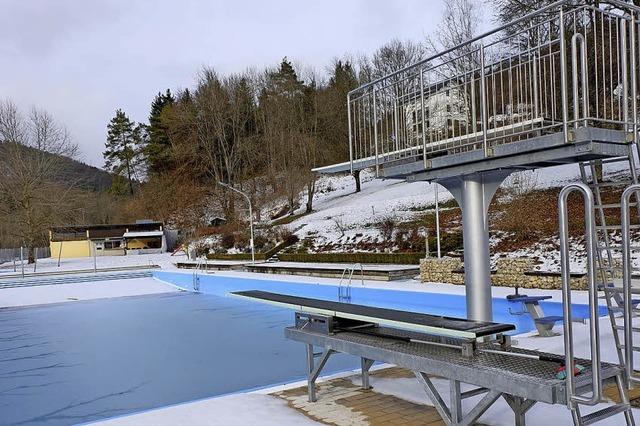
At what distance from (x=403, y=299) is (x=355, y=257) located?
9.23 metres

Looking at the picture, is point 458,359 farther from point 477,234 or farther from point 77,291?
point 77,291

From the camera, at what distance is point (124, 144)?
217 feet

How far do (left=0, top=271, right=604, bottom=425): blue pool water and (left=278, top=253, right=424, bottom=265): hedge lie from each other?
4.63m

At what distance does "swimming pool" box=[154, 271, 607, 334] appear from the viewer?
10309 millimetres

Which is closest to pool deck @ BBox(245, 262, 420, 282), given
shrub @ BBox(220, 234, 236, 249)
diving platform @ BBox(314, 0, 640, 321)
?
diving platform @ BBox(314, 0, 640, 321)

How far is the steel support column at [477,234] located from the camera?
5.27 meters

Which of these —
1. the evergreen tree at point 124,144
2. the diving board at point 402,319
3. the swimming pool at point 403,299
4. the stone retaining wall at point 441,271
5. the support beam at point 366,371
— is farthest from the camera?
the evergreen tree at point 124,144

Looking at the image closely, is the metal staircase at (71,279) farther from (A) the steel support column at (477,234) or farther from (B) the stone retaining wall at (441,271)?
(A) the steel support column at (477,234)

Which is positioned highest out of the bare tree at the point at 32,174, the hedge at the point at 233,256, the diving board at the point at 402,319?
the bare tree at the point at 32,174

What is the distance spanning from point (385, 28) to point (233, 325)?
36.1 meters

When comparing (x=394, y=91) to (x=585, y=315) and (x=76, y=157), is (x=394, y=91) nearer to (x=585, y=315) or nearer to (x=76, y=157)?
(x=585, y=315)

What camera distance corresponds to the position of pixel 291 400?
4.97m

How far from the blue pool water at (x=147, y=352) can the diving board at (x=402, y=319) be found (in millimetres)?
2412

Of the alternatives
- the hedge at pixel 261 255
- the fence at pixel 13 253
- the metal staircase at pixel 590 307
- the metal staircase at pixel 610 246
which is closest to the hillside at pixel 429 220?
the hedge at pixel 261 255
